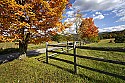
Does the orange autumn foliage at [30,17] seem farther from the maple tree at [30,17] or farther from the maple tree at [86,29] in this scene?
the maple tree at [86,29]

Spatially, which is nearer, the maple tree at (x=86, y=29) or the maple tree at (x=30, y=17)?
the maple tree at (x=30, y=17)

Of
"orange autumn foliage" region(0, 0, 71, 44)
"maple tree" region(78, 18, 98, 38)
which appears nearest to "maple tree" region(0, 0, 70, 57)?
"orange autumn foliage" region(0, 0, 71, 44)

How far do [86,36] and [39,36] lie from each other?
1397 inches

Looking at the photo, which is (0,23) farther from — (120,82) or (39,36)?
(120,82)

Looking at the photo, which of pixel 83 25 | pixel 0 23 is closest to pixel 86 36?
pixel 83 25

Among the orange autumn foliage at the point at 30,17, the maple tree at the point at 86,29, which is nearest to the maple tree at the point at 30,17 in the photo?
the orange autumn foliage at the point at 30,17

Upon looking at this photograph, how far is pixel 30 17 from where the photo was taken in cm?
1325

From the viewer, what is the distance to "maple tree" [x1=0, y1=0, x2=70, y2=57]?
12472mm

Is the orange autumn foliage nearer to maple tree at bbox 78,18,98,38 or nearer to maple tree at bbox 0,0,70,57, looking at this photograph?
maple tree at bbox 0,0,70,57

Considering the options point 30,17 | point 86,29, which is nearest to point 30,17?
point 30,17

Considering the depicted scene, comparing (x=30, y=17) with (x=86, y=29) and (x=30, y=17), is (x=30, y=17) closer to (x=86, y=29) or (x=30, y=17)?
(x=30, y=17)

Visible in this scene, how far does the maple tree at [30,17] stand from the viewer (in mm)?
12472

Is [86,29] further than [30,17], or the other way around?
[86,29]

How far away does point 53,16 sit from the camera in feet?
44.6
